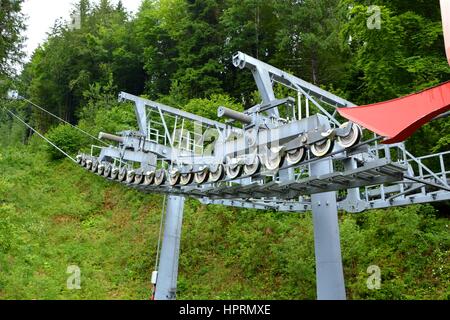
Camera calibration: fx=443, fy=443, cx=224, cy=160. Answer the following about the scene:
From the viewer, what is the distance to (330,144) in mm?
5859

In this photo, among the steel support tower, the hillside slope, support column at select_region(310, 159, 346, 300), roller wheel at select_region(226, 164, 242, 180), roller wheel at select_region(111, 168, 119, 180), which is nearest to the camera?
the steel support tower

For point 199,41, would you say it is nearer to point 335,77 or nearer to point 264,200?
point 335,77

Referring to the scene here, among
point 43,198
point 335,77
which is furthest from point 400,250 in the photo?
point 43,198

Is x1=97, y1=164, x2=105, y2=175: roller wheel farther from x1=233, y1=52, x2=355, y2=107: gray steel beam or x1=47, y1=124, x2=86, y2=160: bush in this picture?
x1=47, y1=124, x2=86, y2=160: bush

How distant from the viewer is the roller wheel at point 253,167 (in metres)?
6.93

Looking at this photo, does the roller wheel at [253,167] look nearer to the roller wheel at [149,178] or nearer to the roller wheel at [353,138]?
the roller wheel at [353,138]

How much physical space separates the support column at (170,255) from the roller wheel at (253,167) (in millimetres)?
5179

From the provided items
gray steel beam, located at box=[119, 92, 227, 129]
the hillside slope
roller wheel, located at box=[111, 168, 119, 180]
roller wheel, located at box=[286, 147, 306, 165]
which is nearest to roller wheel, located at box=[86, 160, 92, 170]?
roller wheel, located at box=[111, 168, 119, 180]

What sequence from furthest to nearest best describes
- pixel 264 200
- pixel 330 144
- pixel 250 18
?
1. pixel 250 18
2. pixel 264 200
3. pixel 330 144

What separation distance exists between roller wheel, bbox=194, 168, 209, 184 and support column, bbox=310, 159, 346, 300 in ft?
6.31

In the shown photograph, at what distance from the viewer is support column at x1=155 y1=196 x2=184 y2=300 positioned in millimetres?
11219

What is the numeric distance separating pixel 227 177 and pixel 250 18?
19.3 metres

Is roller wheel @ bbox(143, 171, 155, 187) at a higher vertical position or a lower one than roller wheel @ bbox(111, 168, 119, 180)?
lower

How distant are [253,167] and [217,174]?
1145 mm
